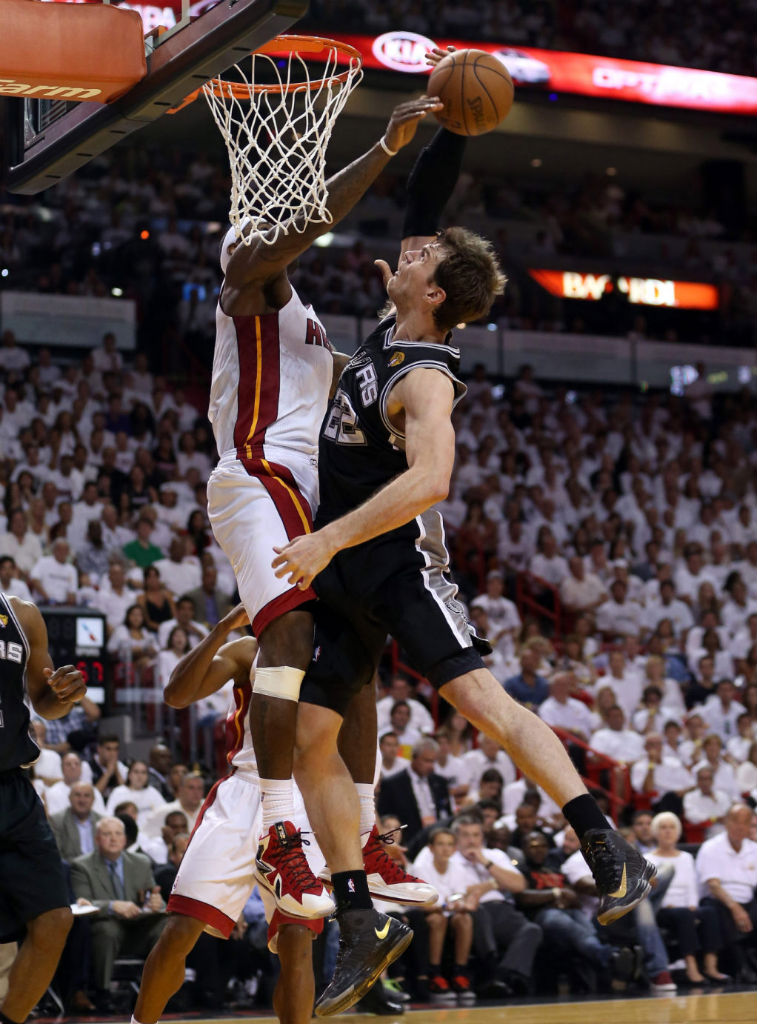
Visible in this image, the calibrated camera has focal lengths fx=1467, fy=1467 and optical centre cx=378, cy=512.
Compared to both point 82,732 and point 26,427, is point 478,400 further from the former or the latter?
point 82,732

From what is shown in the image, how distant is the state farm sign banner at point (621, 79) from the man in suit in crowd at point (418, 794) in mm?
10609

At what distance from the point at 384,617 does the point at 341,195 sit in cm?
153

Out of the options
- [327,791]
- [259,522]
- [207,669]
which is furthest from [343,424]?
[207,669]

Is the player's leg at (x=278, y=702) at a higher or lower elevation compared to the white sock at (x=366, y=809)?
higher

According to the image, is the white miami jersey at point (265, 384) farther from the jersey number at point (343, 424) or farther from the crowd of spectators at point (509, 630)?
the crowd of spectators at point (509, 630)

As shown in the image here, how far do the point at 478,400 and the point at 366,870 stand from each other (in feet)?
46.0

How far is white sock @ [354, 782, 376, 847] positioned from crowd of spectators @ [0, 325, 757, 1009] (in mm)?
4480

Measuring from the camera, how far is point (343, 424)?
548 centimetres

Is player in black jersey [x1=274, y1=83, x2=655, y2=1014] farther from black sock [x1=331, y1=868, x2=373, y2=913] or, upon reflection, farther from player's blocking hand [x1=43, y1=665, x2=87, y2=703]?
player's blocking hand [x1=43, y1=665, x2=87, y2=703]

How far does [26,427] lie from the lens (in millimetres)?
15516

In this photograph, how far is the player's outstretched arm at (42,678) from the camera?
6406mm

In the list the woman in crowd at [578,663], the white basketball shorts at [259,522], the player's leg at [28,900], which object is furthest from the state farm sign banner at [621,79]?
the player's leg at [28,900]

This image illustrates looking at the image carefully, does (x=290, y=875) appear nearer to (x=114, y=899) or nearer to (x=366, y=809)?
(x=366, y=809)

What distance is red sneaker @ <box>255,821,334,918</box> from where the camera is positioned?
509 centimetres
